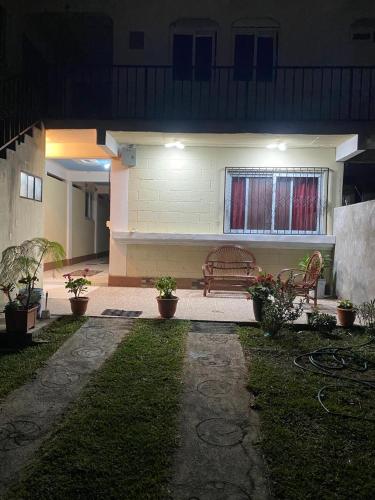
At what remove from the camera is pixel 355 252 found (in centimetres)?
664

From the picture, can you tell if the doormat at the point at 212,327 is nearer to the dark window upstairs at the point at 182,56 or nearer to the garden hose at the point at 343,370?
the garden hose at the point at 343,370

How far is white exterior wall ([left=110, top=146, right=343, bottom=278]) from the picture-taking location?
8172 millimetres

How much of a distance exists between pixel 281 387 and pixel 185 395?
2.86 ft

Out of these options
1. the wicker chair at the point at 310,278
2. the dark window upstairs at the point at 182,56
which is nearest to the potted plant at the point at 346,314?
the wicker chair at the point at 310,278

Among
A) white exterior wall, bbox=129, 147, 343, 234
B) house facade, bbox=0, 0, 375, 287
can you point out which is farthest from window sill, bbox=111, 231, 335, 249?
white exterior wall, bbox=129, 147, 343, 234

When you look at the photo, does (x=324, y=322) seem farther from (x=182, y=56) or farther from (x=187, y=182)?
(x=182, y=56)

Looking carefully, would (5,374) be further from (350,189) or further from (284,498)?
(350,189)

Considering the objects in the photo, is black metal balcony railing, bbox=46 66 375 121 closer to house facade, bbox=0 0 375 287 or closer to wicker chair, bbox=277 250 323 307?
house facade, bbox=0 0 375 287

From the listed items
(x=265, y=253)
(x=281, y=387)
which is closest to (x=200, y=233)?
(x=265, y=253)

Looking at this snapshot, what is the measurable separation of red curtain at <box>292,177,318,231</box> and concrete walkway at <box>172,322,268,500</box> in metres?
4.58

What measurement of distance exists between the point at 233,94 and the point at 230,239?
9.73 ft

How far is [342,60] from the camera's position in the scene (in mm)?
A: 7738

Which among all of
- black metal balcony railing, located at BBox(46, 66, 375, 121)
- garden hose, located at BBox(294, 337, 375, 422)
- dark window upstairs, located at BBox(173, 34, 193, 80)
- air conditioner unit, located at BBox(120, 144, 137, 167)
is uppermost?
dark window upstairs, located at BBox(173, 34, 193, 80)

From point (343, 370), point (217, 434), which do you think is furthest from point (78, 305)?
point (343, 370)
